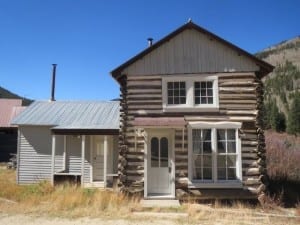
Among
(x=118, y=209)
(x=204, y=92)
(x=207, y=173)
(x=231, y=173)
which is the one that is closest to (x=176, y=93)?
(x=204, y=92)

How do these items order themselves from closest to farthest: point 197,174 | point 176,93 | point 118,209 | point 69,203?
point 118,209, point 69,203, point 197,174, point 176,93

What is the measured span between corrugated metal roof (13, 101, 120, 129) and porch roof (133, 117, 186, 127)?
3841 millimetres

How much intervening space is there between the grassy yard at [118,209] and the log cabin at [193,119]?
0.80 m

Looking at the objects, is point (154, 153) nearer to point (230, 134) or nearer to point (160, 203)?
point (160, 203)

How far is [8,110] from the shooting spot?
33.0 m

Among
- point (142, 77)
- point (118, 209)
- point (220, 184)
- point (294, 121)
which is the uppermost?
point (294, 121)

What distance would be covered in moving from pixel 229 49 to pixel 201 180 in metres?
5.21

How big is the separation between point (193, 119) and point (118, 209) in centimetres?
443

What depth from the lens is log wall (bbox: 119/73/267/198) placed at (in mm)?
12836

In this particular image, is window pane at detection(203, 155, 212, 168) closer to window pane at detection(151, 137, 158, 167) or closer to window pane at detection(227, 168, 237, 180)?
window pane at detection(227, 168, 237, 180)

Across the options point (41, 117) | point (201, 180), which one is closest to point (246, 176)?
point (201, 180)

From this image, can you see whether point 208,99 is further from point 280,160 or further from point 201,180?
point 280,160

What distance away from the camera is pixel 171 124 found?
1244 centimetres

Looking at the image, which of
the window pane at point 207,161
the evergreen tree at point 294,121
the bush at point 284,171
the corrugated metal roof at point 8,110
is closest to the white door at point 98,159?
the window pane at point 207,161
